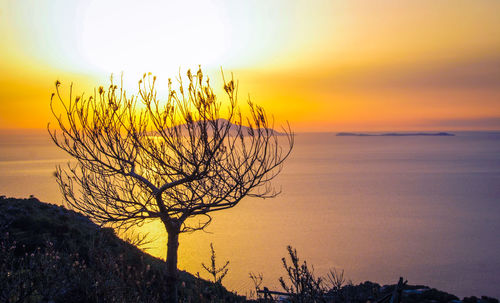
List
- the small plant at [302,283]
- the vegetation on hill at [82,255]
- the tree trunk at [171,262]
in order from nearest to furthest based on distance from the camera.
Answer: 1. the small plant at [302,283]
2. the vegetation on hill at [82,255]
3. the tree trunk at [171,262]

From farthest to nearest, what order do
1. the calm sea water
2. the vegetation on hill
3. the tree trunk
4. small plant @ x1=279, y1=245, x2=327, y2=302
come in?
the calm sea water < the tree trunk < the vegetation on hill < small plant @ x1=279, y1=245, x2=327, y2=302

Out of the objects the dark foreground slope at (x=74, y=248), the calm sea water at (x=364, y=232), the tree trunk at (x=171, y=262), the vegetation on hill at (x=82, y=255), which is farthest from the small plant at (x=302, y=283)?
the calm sea water at (x=364, y=232)

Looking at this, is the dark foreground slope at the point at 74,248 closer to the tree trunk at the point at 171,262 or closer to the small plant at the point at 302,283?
the tree trunk at the point at 171,262

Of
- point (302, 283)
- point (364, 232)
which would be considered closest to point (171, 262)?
point (302, 283)

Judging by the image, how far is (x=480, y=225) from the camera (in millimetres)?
51312

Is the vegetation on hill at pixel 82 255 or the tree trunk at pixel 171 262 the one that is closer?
the vegetation on hill at pixel 82 255

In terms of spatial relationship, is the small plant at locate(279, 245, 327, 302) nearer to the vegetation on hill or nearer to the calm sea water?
the vegetation on hill

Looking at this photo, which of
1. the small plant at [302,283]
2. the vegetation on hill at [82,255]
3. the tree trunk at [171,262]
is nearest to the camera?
the small plant at [302,283]

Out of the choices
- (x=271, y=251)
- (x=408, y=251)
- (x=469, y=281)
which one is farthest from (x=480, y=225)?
(x=271, y=251)

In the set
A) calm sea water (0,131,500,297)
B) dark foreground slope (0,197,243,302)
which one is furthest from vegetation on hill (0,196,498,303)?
calm sea water (0,131,500,297)

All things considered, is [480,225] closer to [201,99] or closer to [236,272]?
[236,272]

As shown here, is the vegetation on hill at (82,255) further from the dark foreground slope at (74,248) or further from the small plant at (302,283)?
the small plant at (302,283)

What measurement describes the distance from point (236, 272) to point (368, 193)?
46.3m

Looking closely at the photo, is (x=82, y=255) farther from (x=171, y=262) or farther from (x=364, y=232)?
(x=364, y=232)
